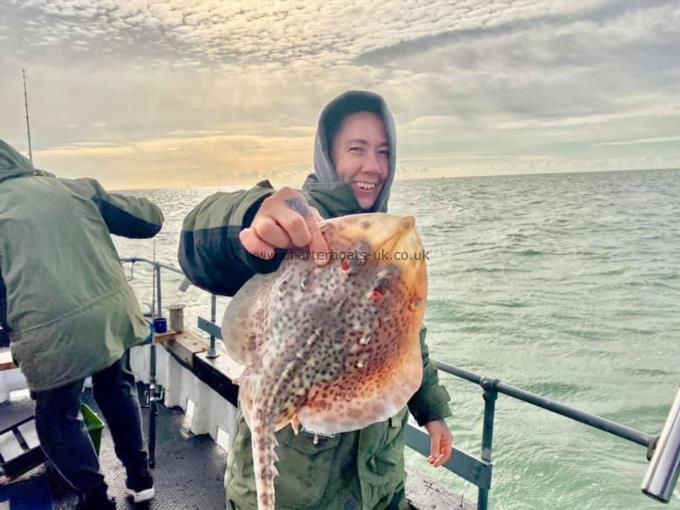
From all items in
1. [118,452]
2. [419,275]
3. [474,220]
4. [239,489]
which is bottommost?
[474,220]

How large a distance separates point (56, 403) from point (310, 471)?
197 centimetres

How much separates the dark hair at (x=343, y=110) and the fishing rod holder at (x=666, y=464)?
5.28ft

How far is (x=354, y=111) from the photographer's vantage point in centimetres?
221

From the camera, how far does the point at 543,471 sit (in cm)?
1048

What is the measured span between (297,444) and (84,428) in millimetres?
2066

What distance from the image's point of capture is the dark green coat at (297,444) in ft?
5.34

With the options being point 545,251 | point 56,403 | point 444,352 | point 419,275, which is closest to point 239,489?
point 419,275

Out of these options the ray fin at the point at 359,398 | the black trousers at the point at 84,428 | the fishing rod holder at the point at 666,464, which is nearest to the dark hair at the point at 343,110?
the ray fin at the point at 359,398

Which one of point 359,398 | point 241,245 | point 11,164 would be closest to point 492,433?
point 359,398

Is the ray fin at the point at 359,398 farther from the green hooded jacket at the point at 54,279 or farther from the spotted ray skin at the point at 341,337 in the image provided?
the green hooded jacket at the point at 54,279

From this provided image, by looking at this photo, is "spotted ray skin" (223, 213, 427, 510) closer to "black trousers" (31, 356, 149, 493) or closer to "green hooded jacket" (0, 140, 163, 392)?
"green hooded jacket" (0, 140, 163, 392)

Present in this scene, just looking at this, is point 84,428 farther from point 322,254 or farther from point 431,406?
point 322,254

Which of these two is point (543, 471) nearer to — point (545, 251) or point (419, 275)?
point (419, 275)

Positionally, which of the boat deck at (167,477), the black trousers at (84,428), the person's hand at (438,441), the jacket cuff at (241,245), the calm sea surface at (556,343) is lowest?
the calm sea surface at (556,343)
